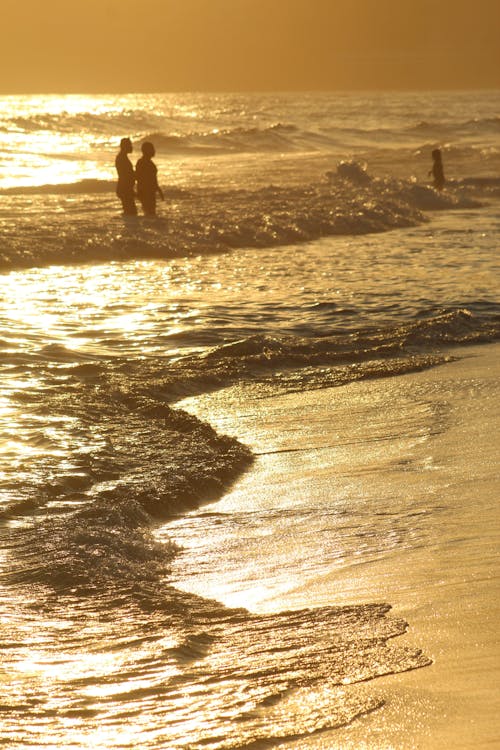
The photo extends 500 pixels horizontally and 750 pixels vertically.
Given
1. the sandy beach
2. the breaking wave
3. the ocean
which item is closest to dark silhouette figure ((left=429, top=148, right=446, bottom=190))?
the breaking wave

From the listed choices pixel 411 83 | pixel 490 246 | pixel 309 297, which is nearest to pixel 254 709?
pixel 309 297

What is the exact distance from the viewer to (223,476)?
6.37 m

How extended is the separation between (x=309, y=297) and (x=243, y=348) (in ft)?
10.0

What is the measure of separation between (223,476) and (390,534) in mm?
1450

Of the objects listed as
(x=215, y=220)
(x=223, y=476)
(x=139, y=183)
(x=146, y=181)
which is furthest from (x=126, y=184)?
(x=223, y=476)

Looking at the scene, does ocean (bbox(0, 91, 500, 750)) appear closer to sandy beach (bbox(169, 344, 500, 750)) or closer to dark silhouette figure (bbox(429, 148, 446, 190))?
sandy beach (bbox(169, 344, 500, 750))

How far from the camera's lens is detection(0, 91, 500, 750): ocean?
3639mm

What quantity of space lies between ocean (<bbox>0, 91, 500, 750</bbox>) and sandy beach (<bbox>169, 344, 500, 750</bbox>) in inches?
0.8

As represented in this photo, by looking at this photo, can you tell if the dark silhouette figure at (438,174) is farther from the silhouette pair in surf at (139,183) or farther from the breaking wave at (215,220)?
the silhouette pair in surf at (139,183)

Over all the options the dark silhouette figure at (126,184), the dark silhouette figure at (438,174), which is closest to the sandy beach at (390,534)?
the dark silhouette figure at (126,184)

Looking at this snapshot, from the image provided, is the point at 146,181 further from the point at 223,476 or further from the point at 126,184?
the point at 223,476

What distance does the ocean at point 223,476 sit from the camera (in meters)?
3.64

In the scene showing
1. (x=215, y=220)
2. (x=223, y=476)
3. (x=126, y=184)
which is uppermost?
(x=126, y=184)

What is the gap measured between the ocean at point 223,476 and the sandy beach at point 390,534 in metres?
0.02
